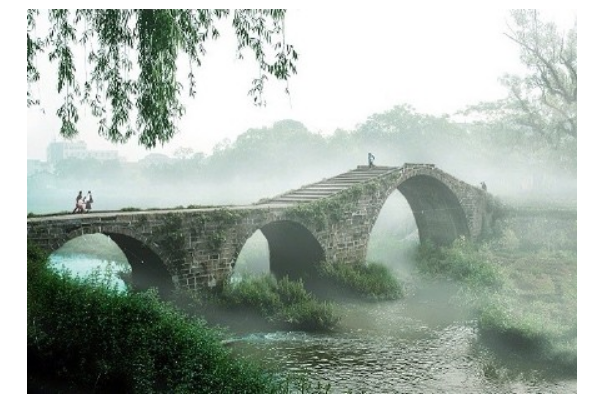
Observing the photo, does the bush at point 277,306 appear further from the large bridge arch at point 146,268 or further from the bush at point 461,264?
the bush at point 461,264

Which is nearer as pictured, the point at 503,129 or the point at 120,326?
the point at 120,326

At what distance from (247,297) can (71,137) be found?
559 cm

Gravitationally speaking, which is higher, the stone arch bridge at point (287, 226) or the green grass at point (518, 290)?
the stone arch bridge at point (287, 226)

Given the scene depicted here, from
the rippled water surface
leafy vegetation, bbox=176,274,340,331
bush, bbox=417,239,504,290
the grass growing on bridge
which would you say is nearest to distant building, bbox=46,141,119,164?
the grass growing on bridge

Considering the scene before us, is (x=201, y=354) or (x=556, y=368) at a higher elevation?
(x=201, y=354)

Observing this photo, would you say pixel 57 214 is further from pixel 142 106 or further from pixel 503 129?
pixel 503 129

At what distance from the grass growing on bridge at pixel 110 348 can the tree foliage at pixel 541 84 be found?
741 cm

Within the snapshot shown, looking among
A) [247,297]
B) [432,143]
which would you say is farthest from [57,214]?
[432,143]

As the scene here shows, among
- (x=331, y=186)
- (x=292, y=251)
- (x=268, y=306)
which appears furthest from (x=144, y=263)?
(x=331, y=186)

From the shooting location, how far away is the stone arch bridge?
1177cm

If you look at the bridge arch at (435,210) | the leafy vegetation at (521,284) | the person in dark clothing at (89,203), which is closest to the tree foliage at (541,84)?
the leafy vegetation at (521,284)

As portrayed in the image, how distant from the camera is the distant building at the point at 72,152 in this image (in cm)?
950

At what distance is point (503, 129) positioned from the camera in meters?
15.7

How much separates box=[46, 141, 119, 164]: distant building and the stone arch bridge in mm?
1157
